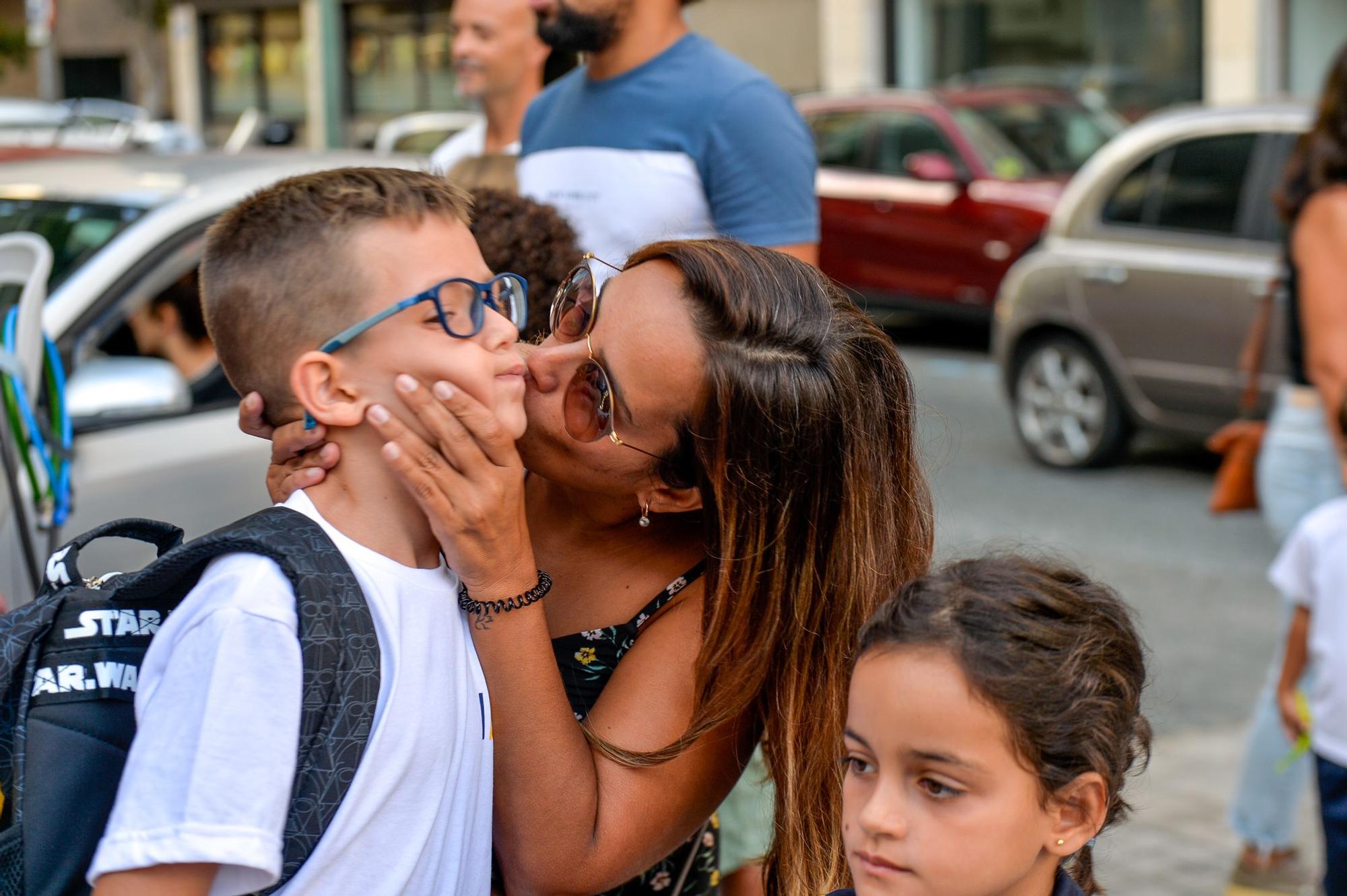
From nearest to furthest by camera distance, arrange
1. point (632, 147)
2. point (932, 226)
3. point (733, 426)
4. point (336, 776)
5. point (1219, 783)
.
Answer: point (336, 776) → point (733, 426) → point (632, 147) → point (1219, 783) → point (932, 226)

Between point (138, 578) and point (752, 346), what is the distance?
70 centimetres

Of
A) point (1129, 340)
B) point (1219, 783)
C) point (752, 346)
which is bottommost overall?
point (1219, 783)

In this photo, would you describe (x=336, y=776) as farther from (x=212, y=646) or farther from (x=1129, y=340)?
(x=1129, y=340)

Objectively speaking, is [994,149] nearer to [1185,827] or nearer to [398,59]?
[1185,827]

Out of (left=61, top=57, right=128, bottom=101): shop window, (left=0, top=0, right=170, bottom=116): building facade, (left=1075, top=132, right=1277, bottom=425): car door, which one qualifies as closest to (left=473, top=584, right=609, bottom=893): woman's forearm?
(left=1075, top=132, right=1277, bottom=425): car door

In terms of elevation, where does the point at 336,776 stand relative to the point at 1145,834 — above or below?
above

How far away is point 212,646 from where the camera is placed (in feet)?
4.50

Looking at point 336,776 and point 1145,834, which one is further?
point 1145,834

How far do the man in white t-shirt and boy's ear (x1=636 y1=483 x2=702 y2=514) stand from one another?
185 centimetres

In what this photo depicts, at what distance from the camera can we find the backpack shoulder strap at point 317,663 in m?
1.42

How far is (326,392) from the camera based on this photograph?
1.59 meters

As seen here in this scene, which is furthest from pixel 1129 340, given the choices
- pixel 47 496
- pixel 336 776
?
pixel 336 776

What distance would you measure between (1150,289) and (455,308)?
6760mm

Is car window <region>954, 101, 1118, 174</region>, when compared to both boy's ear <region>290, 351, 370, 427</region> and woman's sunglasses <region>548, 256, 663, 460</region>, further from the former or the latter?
boy's ear <region>290, 351, 370, 427</region>
